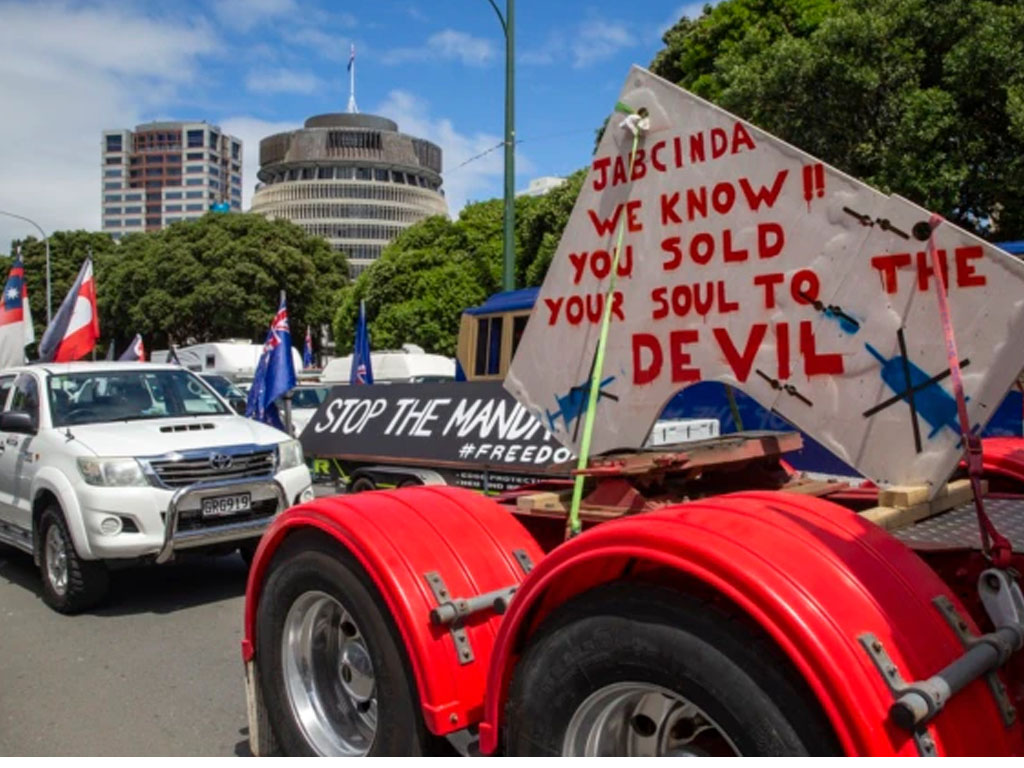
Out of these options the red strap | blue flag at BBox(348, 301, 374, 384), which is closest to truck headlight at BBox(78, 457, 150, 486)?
the red strap

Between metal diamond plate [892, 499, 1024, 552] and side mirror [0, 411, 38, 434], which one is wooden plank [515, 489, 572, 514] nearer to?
metal diamond plate [892, 499, 1024, 552]

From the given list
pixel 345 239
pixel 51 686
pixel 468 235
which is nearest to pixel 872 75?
pixel 51 686

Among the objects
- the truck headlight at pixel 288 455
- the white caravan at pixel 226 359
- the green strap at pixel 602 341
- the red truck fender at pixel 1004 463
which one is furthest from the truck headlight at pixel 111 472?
the white caravan at pixel 226 359

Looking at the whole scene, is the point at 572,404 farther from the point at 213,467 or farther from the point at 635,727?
the point at 213,467

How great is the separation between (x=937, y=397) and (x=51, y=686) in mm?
4919

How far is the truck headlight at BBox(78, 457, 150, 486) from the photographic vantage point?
652 centimetres

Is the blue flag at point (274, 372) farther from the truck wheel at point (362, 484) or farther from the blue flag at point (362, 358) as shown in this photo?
the blue flag at point (362, 358)

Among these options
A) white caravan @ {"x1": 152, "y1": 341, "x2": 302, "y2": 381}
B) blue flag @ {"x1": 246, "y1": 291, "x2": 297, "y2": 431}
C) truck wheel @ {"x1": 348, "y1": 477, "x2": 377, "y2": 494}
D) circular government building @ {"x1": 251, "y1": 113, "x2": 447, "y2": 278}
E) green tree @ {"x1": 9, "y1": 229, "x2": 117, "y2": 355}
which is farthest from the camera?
circular government building @ {"x1": 251, "y1": 113, "x2": 447, "y2": 278}

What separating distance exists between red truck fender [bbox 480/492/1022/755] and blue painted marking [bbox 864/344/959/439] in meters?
0.38

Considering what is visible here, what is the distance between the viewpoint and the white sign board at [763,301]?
7.86 feet

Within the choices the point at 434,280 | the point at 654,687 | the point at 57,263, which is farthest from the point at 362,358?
the point at 57,263

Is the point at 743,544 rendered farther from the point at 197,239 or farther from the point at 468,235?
the point at 197,239

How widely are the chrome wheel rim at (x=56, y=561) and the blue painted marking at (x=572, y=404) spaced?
15.6 feet

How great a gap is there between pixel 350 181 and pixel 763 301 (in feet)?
421
